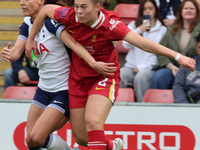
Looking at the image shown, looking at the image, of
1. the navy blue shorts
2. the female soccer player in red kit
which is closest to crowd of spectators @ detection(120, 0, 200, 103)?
the female soccer player in red kit

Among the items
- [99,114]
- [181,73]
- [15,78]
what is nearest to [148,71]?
[181,73]

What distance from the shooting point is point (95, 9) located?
3.99 metres

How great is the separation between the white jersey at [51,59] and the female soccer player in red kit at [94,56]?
0.07m

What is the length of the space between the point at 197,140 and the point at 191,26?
4.77 feet

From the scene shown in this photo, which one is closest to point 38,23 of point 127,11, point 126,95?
point 126,95

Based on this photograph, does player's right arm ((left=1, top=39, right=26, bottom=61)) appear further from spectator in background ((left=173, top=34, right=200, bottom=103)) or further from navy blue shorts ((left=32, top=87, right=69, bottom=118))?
spectator in background ((left=173, top=34, right=200, bottom=103))

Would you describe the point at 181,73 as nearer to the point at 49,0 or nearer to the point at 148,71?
the point at 148,71

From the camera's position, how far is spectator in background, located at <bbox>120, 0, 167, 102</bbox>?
579 centimetres

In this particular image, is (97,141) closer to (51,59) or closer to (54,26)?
(51,59)

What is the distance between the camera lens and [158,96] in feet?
18.4

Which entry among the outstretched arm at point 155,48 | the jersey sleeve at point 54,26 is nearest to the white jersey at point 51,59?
the jersey sleeve at point 54,26

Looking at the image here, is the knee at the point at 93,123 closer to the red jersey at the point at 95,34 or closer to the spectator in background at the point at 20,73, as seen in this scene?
the red jersey at the point at 95,34

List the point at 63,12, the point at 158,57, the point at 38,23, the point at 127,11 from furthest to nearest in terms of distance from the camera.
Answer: the point at 127,11 < the point at 158,57 < the point at 38,23 < the point at 63,12

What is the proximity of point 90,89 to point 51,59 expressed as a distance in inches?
17.5
